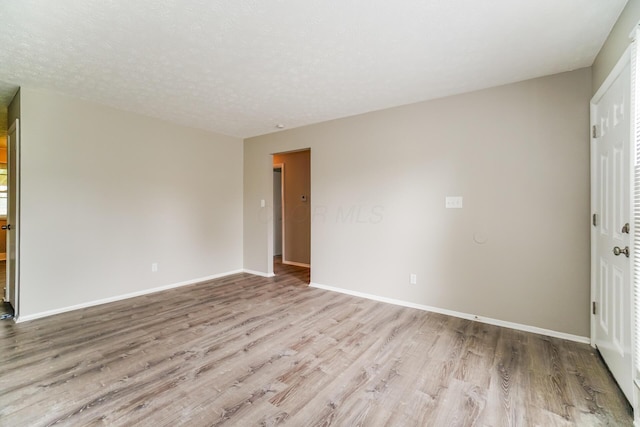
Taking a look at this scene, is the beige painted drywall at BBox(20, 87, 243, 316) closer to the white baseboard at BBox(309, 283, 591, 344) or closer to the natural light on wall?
the white baseboard at BBox(309, 283, 591, 344)

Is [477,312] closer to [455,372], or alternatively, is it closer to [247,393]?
[455,372]

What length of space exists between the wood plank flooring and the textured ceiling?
2501 mm

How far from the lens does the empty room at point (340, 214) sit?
5.67ft

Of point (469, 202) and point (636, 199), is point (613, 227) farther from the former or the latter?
point (469, 202)

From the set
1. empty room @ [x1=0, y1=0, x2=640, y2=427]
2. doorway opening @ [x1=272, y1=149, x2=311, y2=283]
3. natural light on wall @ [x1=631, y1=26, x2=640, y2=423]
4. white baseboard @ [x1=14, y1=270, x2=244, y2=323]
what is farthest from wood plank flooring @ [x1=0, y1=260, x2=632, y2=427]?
doorway opening @ [x1=272, y1=149, x2=311, y2=283]

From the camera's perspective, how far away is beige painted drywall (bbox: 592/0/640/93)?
1614 mm

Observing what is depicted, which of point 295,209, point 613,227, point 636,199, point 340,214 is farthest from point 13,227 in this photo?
point 613,227

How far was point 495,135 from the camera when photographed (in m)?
2.83

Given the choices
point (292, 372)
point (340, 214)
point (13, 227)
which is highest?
point (340, 214)

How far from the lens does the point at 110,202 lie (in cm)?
351

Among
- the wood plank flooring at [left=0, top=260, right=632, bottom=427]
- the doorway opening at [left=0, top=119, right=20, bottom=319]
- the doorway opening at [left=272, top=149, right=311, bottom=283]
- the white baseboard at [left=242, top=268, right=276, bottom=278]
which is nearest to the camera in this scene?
the wood plank flooring at [left=0, top=260, right=632, bottom=427]

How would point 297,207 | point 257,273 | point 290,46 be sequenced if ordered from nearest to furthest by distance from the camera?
point 290,46 → point 257,273 → point 297,207

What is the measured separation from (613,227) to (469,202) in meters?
1.16

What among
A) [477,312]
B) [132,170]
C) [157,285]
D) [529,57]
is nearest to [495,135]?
[529,57]
